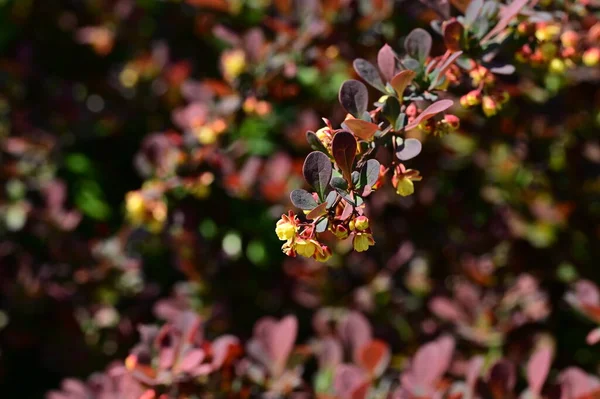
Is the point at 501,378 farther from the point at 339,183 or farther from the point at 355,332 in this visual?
the point at 339,183

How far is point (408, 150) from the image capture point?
100 cm

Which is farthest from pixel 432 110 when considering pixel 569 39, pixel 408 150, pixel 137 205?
pixel 137 205

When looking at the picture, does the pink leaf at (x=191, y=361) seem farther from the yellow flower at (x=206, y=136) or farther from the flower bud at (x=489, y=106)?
the flower bud at (x=489, y=106)

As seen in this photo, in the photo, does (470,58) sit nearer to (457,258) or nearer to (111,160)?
(457,258)

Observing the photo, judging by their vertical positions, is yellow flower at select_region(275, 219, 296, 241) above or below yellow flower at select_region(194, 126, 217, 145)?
below

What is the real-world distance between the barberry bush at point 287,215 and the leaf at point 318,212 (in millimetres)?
320

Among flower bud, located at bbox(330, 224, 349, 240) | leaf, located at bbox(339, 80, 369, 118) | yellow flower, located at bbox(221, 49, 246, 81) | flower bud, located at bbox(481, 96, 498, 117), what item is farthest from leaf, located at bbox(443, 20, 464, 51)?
yellow flower, located at bbox(221, 49, 246, 81)

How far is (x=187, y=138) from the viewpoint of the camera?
1662mm

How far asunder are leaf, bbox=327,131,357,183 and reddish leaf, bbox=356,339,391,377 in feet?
2.15

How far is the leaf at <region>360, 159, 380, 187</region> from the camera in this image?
91 cm

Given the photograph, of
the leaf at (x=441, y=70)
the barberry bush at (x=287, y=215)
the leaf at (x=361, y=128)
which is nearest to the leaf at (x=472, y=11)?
the barberry bush at (x=287, y=215)

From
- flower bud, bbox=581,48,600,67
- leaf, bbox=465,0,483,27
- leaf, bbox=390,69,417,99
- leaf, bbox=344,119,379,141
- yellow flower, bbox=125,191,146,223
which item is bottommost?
leaf, bbox=344,119,379,141

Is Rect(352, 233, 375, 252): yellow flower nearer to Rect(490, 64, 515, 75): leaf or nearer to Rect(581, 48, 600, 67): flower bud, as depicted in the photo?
Rect(490, 64, 515, 75): leaf

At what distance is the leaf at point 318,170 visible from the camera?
914mm
